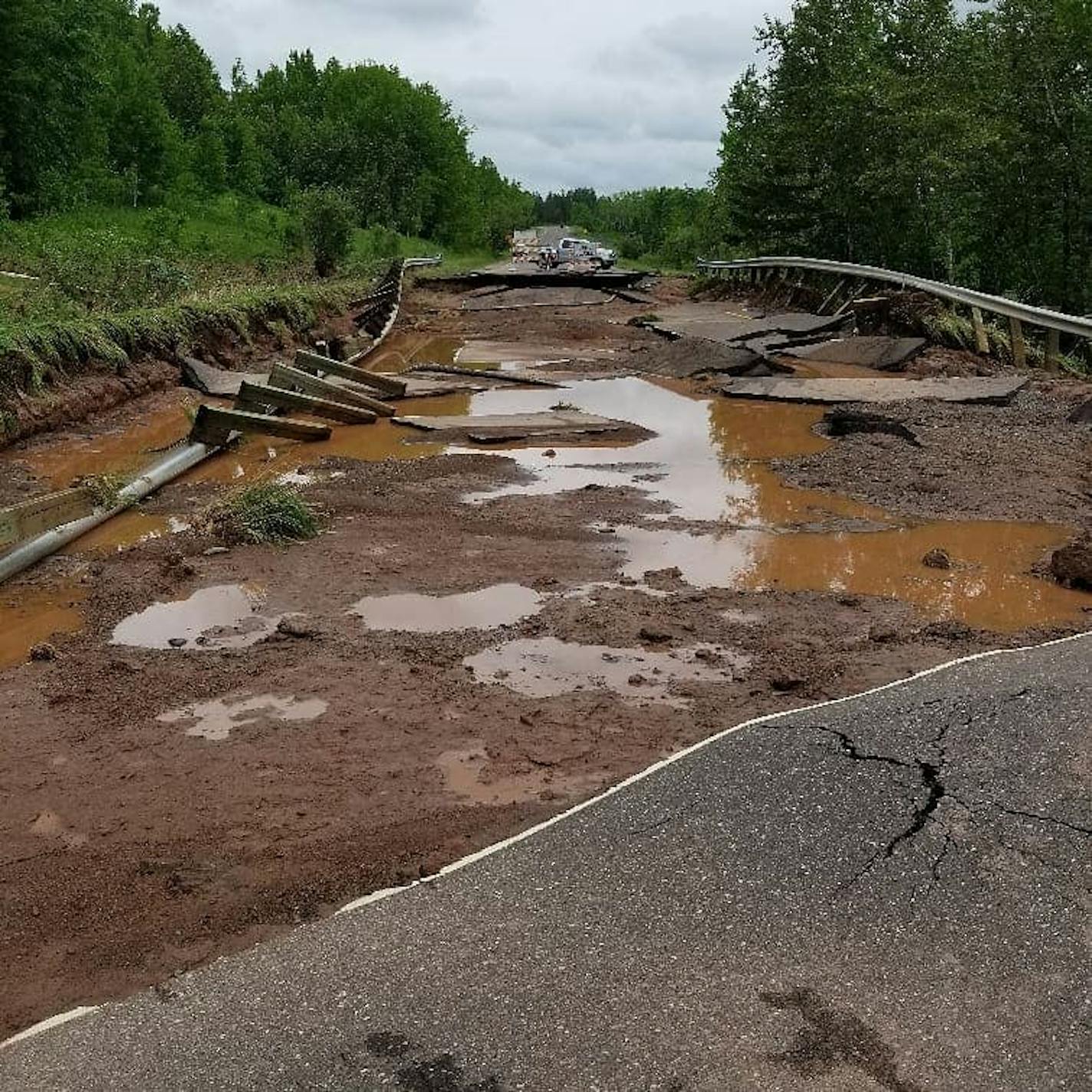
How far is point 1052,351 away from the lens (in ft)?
57.3

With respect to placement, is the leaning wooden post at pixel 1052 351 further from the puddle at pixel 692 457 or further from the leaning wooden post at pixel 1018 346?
the puddle at pixel 692 457

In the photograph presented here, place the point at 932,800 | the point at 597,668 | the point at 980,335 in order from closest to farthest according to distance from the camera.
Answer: the point at 932,800, the point at 597,668, the point at 980,335

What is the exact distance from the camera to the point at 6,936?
3932 mm

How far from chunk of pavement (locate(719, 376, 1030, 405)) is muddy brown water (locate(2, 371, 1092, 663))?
1.22 feet

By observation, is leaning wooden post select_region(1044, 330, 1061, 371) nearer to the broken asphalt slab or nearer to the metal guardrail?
the metal guardrail

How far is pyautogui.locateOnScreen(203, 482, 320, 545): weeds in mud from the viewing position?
8.90 m

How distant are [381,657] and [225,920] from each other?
8.75 ft

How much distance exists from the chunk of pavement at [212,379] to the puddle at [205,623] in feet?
29.9

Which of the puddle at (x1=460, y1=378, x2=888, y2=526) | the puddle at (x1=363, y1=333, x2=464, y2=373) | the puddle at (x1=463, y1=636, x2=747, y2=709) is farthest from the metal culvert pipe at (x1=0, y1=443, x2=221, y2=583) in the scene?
the puddle at (x1=363, y1=333, x2=464, y2=373)

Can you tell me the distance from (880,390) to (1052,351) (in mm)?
3800

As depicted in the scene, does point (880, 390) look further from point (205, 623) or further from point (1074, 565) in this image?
point (205, 623)

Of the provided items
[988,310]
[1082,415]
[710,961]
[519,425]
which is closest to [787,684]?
[710,961]

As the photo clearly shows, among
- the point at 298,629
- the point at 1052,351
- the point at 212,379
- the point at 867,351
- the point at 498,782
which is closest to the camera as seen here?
the point at 498,782

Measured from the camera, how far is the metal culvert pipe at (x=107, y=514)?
Result: 8.30 m
